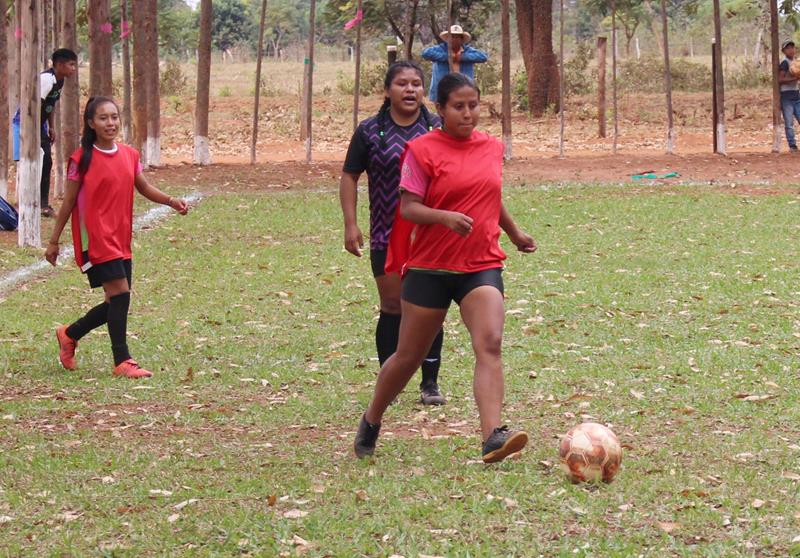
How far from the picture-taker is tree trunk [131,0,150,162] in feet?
81.3

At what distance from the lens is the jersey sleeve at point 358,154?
22.8 ft

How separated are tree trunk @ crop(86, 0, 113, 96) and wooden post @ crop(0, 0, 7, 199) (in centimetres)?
202

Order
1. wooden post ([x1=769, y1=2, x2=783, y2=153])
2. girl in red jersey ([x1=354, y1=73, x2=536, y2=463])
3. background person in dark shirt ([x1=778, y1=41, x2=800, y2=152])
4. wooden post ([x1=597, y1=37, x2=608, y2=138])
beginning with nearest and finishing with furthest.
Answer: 1. girl in red jersey ([x1=354, y1=73, x2=536, y2=463])
2. wooden post ([x1=769, y1=2, x2=783, y2=153])
3. background person in dark shirt ([x1=778, y1=41, x2=800, y2=152])
4. wooden post ([x1=597, y1=37, x2=608, y2=138])

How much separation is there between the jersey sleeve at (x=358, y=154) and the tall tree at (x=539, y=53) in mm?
24770

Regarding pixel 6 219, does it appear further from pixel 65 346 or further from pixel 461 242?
pixel 461 242

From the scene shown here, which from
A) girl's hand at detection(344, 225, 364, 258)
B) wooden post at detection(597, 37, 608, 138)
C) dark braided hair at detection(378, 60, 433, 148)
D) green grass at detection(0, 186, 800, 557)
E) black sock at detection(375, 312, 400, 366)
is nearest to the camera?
green grass at detection(0, 186, 800, 557)

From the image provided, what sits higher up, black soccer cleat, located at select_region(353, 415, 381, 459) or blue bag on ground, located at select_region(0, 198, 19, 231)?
blue bag on ground, located at select_region(0, 198, 19, 231)

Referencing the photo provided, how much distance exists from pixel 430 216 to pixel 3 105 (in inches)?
553

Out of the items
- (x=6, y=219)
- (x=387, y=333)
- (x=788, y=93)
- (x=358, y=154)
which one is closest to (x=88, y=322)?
(x=387, y=333)

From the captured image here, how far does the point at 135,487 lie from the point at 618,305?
577 cm

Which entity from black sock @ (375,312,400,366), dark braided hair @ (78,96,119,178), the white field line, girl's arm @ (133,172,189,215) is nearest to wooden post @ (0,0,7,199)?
the white field line

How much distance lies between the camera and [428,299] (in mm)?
5816

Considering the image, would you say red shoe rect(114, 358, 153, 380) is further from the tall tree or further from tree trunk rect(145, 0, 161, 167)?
the tall tree

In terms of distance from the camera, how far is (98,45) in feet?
66.8
